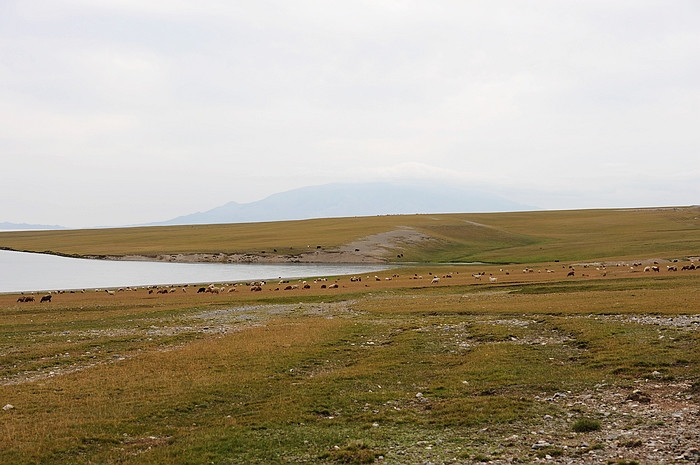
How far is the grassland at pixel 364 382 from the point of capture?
13812 mm

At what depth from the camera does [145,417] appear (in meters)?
17.0

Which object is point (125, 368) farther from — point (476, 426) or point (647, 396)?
Result: point (647, 396)

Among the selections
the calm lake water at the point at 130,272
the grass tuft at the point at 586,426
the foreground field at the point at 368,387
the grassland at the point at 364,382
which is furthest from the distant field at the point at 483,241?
the grass tuft at the point at 586,426

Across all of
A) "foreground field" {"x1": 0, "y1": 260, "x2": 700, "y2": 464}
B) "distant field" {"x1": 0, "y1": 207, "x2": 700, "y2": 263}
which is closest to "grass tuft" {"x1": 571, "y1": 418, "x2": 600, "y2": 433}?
"foreground field" {"x1": 0, "y1": 260, "x2": 700, "y2": 464}

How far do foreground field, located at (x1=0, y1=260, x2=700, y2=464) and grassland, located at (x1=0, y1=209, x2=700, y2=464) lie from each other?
8 cm

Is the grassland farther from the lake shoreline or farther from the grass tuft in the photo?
the lake shoreline

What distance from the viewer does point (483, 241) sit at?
150 metres

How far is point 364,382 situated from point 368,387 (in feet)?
2.24

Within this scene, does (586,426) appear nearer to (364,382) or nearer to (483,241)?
(364,382)

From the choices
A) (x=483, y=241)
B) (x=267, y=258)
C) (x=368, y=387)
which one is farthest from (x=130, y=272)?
(x=368, y=387)

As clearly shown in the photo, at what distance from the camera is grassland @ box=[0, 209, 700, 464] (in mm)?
13812

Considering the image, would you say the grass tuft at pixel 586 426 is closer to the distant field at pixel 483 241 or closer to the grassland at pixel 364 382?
the grassland at pixel 364 382

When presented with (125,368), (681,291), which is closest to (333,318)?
(125,368)

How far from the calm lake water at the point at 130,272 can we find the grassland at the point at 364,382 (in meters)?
42.8
